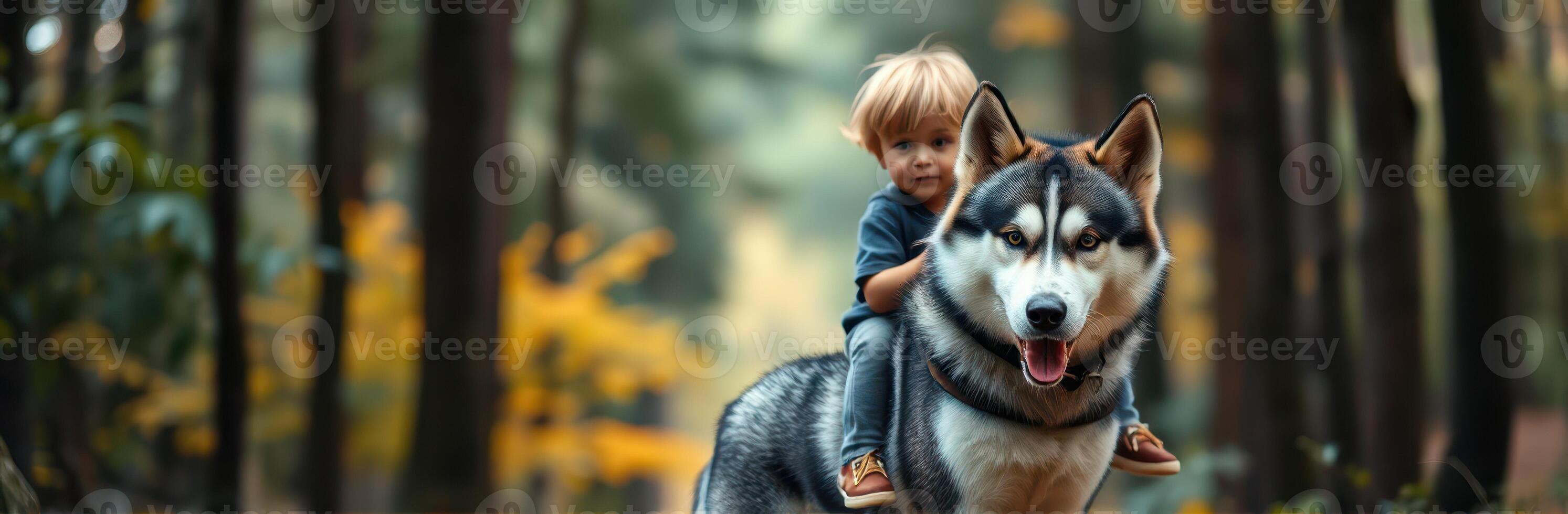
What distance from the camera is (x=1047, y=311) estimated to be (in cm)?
278

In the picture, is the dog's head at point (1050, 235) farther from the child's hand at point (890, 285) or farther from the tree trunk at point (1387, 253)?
the tree trunk at point (1387, 253)

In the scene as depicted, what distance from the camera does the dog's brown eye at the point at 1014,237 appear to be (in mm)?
3006

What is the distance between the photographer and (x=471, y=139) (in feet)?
29.7

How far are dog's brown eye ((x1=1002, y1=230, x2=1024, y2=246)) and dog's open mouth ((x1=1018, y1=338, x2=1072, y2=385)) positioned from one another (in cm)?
28
